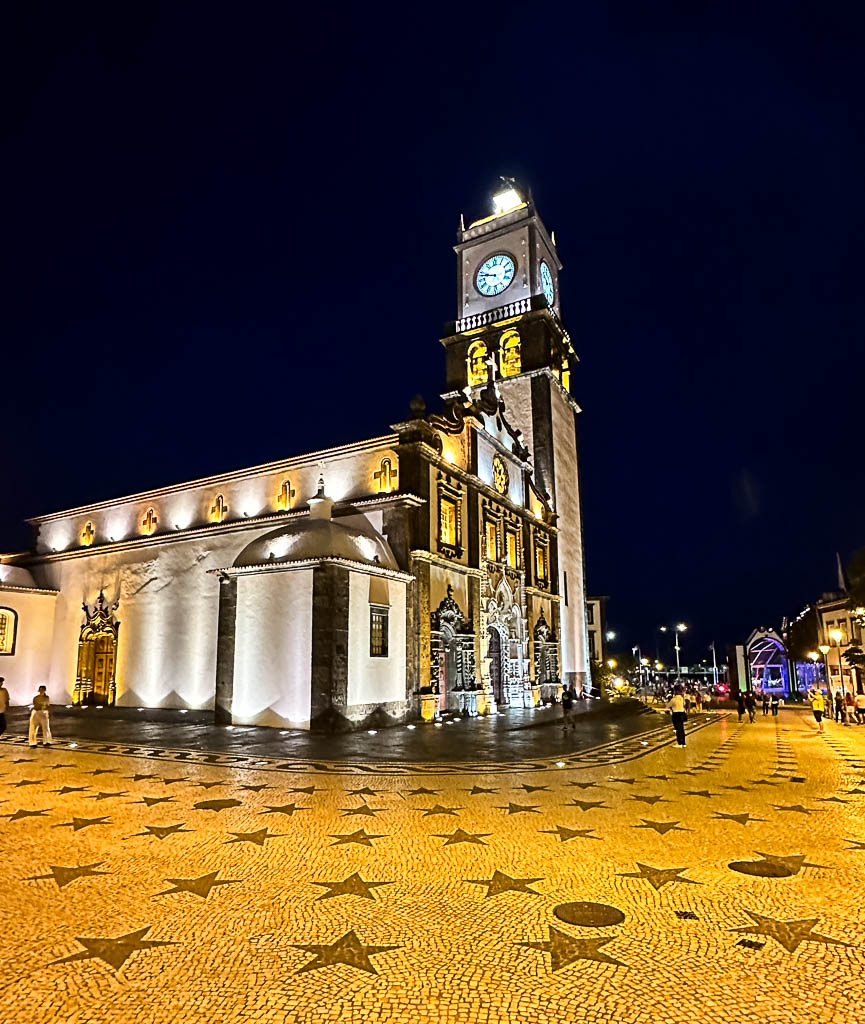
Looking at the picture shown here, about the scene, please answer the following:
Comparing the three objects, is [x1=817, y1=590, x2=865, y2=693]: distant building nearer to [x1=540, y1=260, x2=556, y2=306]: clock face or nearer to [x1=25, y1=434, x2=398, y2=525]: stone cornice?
[x1=540, y1=260, x2=556, y2=306]: clock face

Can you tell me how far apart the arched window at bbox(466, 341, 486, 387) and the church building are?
2200 mm

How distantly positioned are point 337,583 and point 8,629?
22446mm

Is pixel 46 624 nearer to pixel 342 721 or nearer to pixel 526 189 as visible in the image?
pixel 342 721

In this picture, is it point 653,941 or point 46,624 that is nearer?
point 653,941

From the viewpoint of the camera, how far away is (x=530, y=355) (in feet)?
154

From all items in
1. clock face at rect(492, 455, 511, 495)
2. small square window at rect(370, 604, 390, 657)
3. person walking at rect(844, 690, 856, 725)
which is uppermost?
clock face at rect(492, 455, 511, 495)

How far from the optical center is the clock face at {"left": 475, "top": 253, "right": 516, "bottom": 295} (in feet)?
165

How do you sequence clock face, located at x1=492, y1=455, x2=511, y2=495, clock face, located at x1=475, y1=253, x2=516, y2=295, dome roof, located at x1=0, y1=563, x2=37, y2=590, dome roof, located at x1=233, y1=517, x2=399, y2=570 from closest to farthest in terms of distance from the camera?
dome roof, located at x1=233, y1=517, x2=399, y2=570 → dome roof, located at x1=0, y1=563, x2=37, y2=590 → clock face, located at x1=492, y1=455, x2=511, y2=495 → clock face, located at x1=475, y1=253, x2=516, y2=295

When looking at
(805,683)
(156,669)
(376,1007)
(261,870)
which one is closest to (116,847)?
(261,870)

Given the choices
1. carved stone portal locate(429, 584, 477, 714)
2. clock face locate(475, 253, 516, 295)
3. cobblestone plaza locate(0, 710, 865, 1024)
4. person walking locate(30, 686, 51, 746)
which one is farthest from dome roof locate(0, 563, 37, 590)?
clock face locate(475, 253, 516, 295)

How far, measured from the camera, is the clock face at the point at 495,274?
50344 mm

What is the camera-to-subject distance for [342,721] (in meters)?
21.9

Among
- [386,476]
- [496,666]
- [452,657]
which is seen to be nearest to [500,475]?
[386,476]

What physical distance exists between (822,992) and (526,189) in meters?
58.1
